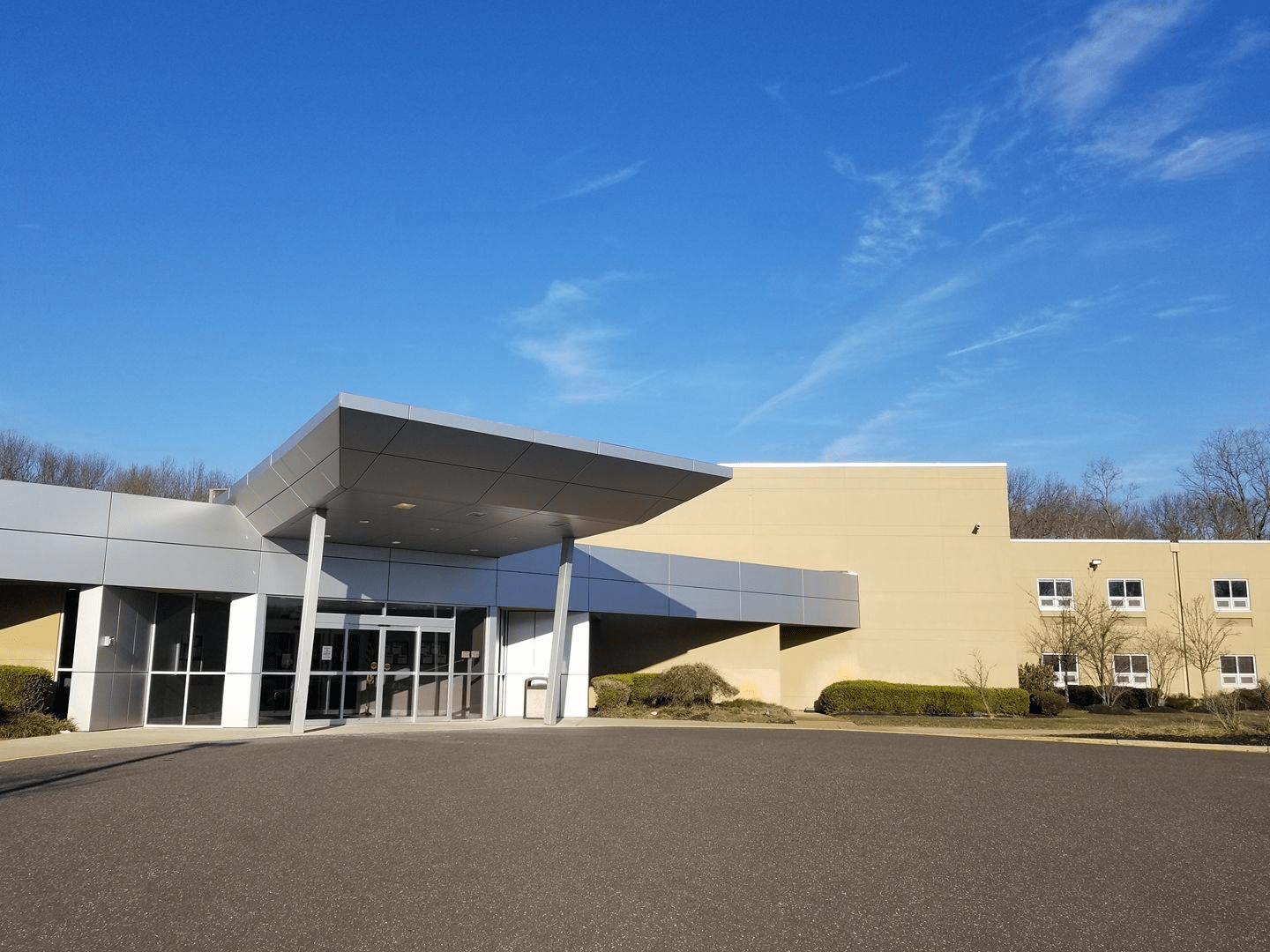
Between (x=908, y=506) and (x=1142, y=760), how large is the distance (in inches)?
766

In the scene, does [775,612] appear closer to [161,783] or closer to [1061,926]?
[161,783]

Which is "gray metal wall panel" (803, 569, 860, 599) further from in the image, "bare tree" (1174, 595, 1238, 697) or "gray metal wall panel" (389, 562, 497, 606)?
"bare tree" (1174, 595, 1238, 697)

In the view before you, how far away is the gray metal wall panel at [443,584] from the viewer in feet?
78.4

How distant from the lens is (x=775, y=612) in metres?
32.1

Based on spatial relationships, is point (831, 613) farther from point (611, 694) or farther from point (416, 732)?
point (416, 732)

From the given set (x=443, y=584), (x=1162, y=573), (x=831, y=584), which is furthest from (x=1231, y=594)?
(x=443, y=584)

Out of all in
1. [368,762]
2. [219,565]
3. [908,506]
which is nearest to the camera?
[368,762]

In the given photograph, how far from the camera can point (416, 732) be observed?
20.3 meters

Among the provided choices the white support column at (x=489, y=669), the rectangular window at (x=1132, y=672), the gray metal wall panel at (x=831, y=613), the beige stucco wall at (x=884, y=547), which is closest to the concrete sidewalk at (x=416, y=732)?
the white support column at (x=489, y=669)

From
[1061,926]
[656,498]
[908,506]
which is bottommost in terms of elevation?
[1061,926]

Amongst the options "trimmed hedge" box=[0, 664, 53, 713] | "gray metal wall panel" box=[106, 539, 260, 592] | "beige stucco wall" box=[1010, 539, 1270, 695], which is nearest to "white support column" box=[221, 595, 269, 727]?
"gray metal wall panel" box=[106, 539, 260, 592]

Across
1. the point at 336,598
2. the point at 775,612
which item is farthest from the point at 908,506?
the point at 336,598

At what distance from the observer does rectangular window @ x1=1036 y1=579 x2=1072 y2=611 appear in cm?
3844

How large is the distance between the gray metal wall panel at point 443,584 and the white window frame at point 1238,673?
28119 millimetres
